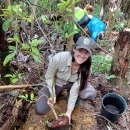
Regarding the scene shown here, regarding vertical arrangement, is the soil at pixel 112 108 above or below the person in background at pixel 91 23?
below

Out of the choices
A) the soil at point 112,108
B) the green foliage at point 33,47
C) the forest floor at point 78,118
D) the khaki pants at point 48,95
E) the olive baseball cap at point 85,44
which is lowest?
the forest floor at point 78,118

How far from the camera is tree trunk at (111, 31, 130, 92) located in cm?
232

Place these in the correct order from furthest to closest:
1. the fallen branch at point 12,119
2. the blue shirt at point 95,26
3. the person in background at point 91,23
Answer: the blue shirt at point 95,26 → the person in background at point 91,23 → the fallen branch at point 12,119

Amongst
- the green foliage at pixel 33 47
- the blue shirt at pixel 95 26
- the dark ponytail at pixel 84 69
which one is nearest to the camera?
the green foliage at pixel 33 47

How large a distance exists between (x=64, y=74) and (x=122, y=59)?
0.81m

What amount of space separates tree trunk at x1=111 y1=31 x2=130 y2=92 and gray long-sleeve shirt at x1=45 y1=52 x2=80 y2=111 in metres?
0.65

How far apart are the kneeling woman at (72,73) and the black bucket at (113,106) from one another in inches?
7.6

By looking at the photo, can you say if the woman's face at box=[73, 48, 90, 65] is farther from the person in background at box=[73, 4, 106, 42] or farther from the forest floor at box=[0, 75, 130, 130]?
the person in background at box=[73, 4, 106, 42]

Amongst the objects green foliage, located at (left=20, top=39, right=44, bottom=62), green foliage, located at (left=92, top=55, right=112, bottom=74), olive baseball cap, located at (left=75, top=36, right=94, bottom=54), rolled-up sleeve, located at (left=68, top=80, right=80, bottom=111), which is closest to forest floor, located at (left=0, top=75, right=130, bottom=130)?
rolled-up sleeve, located at (left=68, top=80, right=80, bottom=111)

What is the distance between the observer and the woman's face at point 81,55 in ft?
6.06

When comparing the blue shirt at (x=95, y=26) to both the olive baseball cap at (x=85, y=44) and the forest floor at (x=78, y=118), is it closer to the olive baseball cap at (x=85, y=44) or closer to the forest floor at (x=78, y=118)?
the forest floor at (x=78, y=118)

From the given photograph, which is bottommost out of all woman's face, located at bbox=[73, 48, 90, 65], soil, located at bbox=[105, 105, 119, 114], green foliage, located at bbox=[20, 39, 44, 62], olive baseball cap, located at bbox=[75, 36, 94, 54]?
soil, located at bbox=[105, 105, 119, 114]

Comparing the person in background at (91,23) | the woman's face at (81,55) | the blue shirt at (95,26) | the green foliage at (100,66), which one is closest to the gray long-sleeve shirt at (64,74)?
the woman's face at (81,55)

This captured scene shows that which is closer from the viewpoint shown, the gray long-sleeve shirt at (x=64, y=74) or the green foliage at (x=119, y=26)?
the gray long-sleeve shirt at (x=64, y=74)
